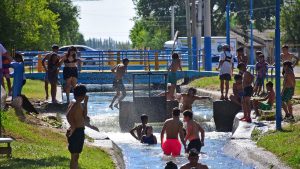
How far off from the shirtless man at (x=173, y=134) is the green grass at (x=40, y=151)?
7.18ft

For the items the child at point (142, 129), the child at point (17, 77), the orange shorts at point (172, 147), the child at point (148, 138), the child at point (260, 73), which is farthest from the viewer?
the child at point (260, 73)

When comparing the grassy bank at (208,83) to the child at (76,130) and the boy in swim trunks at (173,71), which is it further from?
the child at (76,130)

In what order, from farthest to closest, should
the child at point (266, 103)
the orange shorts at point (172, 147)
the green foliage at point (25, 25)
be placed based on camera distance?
the green foliage at point (25, 25), the child at point (266, 103), the orange shorts at point (172, 147)

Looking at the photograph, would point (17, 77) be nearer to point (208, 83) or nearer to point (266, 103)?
point (266, 103)

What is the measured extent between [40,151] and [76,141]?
272 cm

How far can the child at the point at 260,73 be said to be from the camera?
28906 mm

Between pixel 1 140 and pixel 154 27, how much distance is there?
9551 centimetres

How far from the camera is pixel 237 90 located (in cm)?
2570

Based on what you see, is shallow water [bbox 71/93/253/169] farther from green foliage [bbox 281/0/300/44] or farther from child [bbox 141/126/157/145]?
green foliage [bbox 281/0/300/44]

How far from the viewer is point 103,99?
3959 cm

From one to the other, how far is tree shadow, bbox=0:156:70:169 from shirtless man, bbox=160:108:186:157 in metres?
4.64

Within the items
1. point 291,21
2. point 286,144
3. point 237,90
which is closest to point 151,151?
point 286,144

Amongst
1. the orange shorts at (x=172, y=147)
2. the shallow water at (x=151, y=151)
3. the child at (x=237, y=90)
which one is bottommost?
the shallow water at (x=151, y=151)

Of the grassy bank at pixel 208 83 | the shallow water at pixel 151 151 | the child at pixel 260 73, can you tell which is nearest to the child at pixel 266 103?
the shallow water at pixel 151 151
